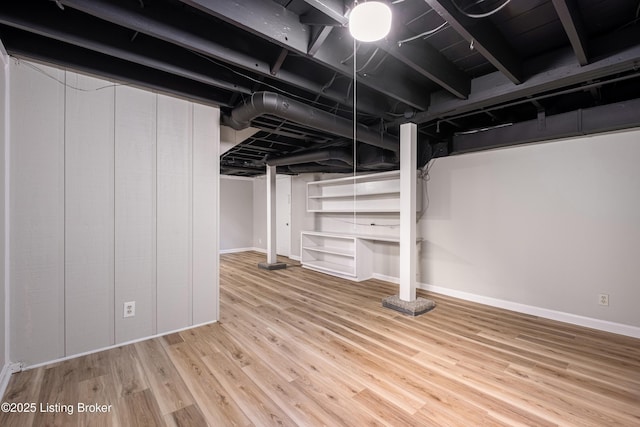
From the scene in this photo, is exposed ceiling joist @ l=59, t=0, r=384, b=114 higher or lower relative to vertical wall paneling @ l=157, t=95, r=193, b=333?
higher

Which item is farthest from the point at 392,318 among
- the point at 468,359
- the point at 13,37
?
the point at 13,37

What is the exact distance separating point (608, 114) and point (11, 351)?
5.52 meters

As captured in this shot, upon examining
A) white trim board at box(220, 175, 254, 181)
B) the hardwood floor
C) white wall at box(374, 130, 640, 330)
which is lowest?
the hardwood floor

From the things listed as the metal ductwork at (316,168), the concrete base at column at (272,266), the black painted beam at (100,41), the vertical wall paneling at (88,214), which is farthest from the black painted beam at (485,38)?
the concrete base at column at (272,266)

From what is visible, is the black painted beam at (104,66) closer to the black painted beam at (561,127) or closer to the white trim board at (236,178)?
the black painted beam at (561,127)

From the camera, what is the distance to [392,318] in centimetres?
315

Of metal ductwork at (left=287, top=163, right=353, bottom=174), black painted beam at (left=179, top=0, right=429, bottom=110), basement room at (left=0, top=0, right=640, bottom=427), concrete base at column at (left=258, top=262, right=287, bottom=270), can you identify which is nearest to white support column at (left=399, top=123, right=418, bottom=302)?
basement room at (left=0, top=0, right=640, bottom=427)

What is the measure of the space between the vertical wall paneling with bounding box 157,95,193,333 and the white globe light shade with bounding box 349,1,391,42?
78.9 inches

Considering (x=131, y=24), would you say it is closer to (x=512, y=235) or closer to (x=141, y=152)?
(x=141, y=152)

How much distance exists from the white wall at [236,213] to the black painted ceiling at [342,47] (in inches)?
209

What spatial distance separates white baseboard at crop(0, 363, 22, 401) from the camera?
1.83 m

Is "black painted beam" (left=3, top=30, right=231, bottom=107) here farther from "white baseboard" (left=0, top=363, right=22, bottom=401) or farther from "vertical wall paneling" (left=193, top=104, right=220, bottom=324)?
"white baseboard" (left=0, top=363, right=22, bottom=401)

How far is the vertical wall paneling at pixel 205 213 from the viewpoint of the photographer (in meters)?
2.85

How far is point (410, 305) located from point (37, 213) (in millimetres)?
3633
